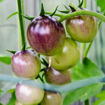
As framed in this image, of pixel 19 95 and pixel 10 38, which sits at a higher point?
pixel 19 95

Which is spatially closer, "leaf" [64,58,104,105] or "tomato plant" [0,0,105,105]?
"tomato plant" [0,0,105,105]

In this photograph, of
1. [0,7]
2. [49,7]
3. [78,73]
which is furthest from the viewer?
[0,7]

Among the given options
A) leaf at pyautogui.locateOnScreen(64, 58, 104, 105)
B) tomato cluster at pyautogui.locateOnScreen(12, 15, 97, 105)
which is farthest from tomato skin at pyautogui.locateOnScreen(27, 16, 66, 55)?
leaf at pyautogui.locateOnScreen(64, 58, 104, 105)

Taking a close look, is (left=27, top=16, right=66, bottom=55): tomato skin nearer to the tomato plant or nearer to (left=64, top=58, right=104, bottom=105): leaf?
the tomato plant

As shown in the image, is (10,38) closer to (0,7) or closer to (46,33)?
(0,7)

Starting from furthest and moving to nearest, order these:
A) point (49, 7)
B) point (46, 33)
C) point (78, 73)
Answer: point (49, 7), point (78, 73), point (46, 33)

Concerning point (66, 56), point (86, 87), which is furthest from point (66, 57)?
point (86, 87)

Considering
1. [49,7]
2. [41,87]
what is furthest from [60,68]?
[49,7]
